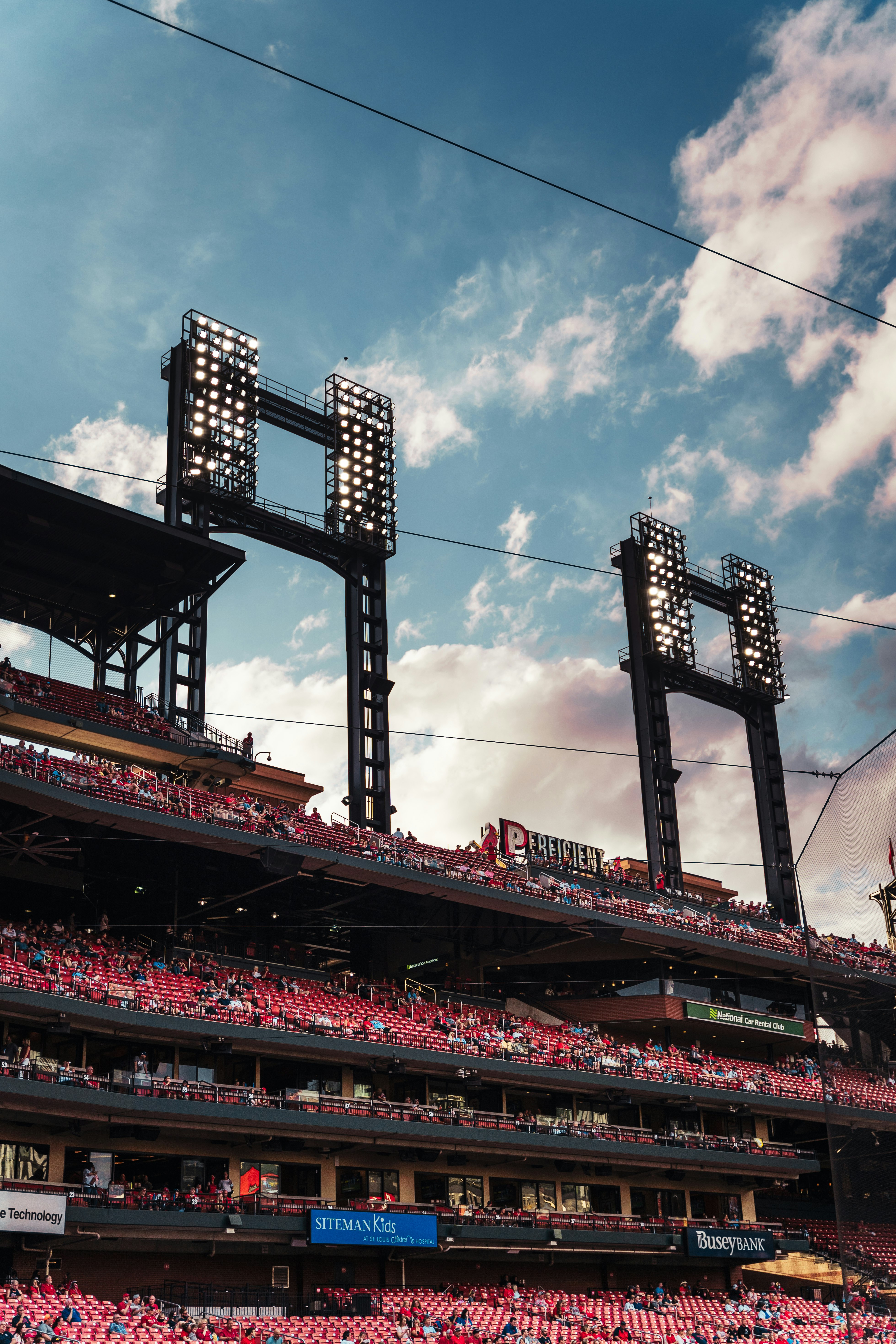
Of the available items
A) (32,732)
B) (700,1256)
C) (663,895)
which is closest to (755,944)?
(663,895)

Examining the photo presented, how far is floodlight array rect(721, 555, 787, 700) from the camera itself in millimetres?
67375

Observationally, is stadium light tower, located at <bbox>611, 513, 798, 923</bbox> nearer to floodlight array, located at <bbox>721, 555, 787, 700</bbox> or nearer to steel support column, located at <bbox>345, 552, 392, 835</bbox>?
floodlight array, located at <bbox>721, 555, 787, 700</bbox>

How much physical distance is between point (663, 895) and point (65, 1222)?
3250cm

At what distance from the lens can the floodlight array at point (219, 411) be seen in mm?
50562

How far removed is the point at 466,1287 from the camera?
38.2 meters

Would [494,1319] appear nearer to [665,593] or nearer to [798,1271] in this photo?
[798,1271]

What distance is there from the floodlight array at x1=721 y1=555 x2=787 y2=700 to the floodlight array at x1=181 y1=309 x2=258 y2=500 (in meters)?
28.9

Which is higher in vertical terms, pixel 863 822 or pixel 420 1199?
pixel 863 822

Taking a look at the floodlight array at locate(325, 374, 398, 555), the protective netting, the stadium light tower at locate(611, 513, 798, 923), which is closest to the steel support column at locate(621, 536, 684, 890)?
the stadium light tower at locate(611, 513, 798, 923)

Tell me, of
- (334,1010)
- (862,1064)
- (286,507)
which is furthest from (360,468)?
(862,1064)

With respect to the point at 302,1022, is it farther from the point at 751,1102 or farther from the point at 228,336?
the point at 228,336

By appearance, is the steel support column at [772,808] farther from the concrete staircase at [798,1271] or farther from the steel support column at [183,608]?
the steel support column at [183,608]

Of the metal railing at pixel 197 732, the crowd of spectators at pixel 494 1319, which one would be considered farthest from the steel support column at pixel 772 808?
the metal railing at pixel 197 732

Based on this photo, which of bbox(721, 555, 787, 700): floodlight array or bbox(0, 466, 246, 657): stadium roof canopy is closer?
bbox(0, 466, 246, 657): stadium roof canopy
